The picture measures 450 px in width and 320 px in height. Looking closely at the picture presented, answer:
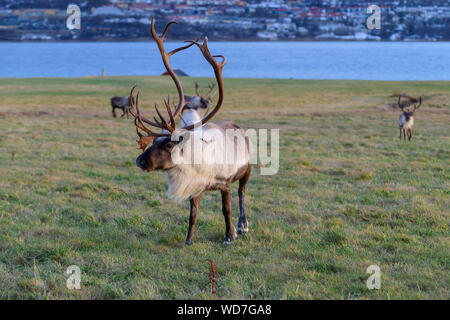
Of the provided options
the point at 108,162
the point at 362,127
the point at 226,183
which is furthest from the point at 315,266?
the point at 362,127

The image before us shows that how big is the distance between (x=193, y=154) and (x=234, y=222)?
6.63 feet

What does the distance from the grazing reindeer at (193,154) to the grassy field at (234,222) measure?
806 millimetres

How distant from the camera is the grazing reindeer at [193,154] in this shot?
5.95 metres

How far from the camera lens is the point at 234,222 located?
7.77 meters

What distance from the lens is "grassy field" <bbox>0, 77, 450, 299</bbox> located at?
536cm

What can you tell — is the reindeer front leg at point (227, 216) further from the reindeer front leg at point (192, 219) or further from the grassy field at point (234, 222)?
the reindeer front leg at point (192, 219)

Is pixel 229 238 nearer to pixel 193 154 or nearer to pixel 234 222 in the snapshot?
pixel 234 222

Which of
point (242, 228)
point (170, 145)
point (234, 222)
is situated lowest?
point (234, 222)

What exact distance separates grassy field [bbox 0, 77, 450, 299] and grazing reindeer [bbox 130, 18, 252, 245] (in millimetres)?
806

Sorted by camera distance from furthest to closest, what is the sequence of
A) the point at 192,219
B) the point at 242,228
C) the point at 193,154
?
the point at 242,228 → the point at 192,219 → the point at 193,154

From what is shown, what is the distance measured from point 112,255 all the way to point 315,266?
260 centimetres

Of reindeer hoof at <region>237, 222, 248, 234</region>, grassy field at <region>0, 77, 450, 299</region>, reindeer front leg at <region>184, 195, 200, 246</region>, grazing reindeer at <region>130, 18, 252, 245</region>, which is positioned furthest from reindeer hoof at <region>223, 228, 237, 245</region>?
reindeer front leg at <region>184, 195, 200, 246</region>

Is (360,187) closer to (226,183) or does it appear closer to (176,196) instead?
(226,183)

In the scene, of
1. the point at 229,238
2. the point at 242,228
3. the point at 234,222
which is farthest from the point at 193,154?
the point at 234,222
